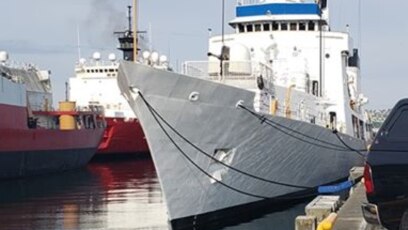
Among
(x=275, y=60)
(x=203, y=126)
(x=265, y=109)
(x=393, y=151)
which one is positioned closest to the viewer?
(x=393, y=151)

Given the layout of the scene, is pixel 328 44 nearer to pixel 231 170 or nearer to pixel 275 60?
pixel 275 60

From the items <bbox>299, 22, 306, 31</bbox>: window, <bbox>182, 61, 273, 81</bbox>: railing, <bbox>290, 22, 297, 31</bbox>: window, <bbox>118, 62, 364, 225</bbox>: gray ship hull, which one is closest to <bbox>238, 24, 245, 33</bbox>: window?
<bbox>290, 22, 297, 31</bbox>: window

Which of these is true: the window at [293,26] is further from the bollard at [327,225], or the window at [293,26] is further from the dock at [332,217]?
the bollard at [327,225]

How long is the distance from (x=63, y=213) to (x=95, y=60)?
32.5 metres

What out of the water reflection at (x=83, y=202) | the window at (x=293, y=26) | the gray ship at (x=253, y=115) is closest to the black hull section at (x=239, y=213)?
the gray ship at (x=253, y=115)

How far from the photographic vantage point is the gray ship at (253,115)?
1385cm

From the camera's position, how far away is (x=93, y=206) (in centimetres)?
1989

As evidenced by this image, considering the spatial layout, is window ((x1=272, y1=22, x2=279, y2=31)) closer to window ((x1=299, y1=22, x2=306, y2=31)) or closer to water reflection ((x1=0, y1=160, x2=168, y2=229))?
window ((x1=299, y1=22, x2=306, y2=31))

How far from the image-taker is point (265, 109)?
16250 millimetres

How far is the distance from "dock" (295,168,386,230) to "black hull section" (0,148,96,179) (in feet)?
63.1

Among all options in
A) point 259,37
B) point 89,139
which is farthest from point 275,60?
point 89,139

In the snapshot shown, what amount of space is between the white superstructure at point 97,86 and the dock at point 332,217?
36819 millimetres

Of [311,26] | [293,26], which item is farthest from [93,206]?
[311,26]

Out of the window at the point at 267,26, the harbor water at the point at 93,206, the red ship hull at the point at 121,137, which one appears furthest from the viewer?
the red ship hull at the point at 121,137
